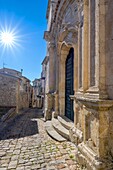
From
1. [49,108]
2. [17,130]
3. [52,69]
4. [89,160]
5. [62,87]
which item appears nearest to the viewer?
[89,160]

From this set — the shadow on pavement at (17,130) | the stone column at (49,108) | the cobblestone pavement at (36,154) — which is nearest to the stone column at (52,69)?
the stone column at (49,108)

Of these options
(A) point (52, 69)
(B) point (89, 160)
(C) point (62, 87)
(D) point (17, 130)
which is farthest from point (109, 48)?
(A) point (52, 69)

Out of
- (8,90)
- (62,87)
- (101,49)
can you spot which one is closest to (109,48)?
(101,49)

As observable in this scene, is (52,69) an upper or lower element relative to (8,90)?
upper

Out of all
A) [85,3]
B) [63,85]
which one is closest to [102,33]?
[85,3]

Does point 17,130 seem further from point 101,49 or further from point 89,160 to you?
point 101,49

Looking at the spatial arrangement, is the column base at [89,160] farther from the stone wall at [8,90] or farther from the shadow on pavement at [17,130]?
the stone wall at [8,90]

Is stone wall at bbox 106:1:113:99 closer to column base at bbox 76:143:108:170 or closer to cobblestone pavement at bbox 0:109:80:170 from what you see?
column base at bbox 76:143:108:170

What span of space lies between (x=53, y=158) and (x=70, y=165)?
0.53 m

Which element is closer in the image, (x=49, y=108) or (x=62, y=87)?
(x=62, y=87)

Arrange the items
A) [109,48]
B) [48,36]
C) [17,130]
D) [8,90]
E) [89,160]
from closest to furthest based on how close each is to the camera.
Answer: [109,48] → [89,160] → [17,130] → [48,36] → [8,90]

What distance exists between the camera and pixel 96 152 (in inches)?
98.3

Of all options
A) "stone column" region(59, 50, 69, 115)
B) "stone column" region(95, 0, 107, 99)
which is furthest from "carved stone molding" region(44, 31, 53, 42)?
"stone column" region(95, 0, 107, 99)

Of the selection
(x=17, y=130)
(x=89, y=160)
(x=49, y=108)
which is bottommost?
(x=17, y=130)
